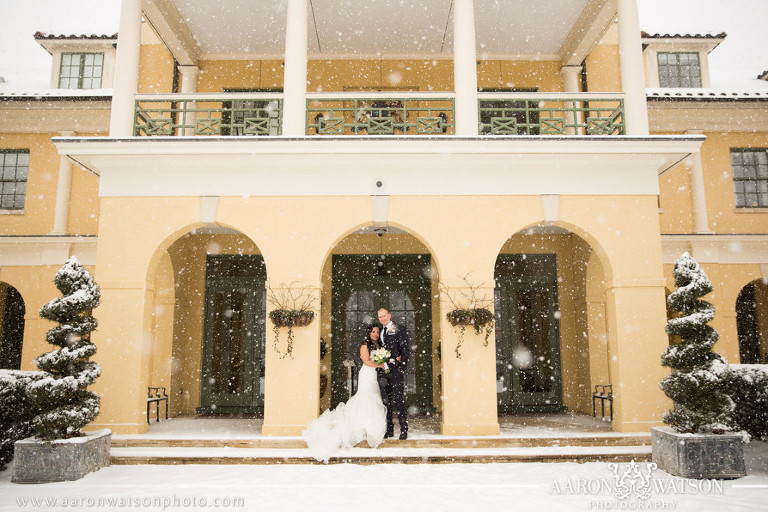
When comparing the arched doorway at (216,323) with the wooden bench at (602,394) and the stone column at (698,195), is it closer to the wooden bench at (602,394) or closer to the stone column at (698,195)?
the wooden bench at (602,394)

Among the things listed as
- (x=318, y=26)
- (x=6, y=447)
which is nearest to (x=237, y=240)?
(x=318, y=26)

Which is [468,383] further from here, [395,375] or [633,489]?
[633,489]

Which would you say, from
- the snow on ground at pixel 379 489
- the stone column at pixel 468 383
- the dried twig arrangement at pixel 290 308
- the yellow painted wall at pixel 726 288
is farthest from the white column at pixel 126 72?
the yellow painted wall at pixel 726 288

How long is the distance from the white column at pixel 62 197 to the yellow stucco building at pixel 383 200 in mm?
56

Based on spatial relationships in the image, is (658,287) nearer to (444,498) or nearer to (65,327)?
(444,498)

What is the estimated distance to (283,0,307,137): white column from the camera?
31.5ft

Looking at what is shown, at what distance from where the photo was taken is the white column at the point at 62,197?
46.5ft

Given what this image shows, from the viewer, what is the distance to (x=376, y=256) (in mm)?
12914

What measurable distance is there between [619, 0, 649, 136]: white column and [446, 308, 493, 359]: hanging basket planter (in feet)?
13.8

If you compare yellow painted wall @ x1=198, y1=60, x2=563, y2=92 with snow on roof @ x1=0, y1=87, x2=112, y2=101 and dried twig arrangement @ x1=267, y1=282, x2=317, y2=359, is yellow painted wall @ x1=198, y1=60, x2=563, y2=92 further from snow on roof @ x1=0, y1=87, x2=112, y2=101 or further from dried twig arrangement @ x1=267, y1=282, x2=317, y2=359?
dried twig arrangement @ x1=267, y1=282, x2=317, y2=359

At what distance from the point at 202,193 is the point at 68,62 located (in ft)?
33.6

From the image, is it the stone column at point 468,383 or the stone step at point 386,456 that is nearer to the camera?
the stone step at point 386,456

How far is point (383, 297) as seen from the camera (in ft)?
42.4

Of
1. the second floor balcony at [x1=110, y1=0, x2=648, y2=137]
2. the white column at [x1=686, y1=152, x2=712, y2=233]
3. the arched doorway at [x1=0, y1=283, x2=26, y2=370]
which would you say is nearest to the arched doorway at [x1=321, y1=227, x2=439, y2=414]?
the second floor balcony at [x1=110, y1=0, x2=648, y2=137]
